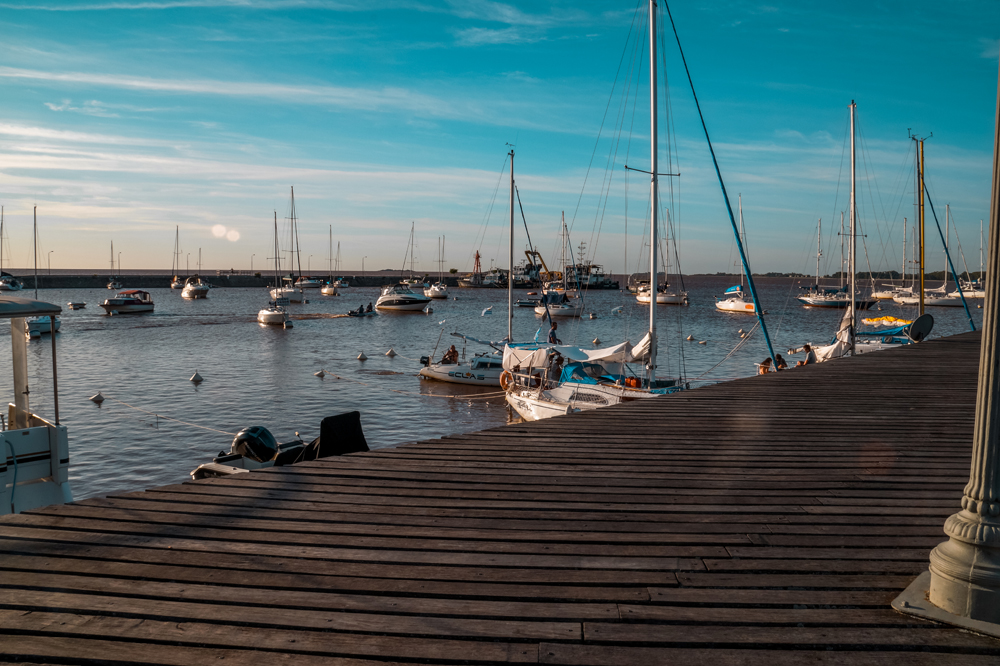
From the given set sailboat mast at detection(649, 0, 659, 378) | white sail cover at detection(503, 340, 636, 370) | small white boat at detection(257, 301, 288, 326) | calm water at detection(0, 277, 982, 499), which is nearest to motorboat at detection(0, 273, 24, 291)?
calm water at detection(0, 277, 982, 499)

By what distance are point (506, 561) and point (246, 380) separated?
95.5ft

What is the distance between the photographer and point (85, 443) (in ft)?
61.7

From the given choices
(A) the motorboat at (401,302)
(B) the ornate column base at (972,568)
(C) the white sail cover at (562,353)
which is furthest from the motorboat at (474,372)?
(A) the motorboat at (401,302)

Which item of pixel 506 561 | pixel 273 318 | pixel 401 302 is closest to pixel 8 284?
pixel 401 302

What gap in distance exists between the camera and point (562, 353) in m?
20.0

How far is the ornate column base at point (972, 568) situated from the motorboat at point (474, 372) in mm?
24716

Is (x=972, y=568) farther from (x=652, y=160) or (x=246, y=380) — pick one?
(x=246, y=380)

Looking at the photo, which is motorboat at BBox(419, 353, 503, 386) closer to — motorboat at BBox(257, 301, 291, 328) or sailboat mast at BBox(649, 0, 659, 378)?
sailboat mast at BBox(649, 0, 659, 378)

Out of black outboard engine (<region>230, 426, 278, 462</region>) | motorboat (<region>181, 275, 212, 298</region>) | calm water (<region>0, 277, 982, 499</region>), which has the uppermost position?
motorboat (<region>181, 275, 212, 298</region>)

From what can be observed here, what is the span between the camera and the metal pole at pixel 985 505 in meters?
3.05

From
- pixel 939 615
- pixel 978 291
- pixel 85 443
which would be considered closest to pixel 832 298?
pixel 978 291

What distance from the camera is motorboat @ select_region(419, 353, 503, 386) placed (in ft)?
92.3

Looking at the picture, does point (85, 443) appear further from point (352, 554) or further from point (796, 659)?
point (796, 659)

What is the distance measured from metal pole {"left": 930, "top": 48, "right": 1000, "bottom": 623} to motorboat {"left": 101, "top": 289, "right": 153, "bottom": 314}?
261 ft
